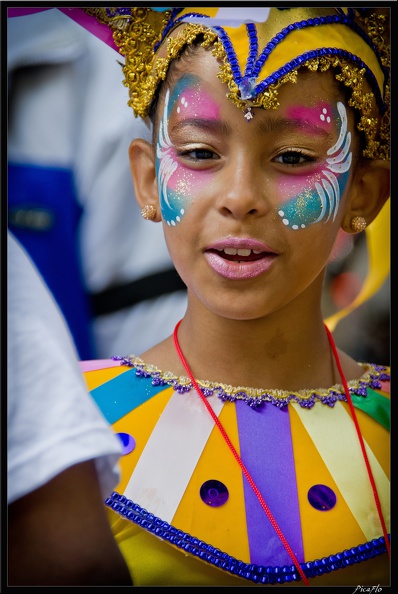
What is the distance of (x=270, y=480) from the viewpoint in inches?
64.3

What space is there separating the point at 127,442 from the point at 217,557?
27 centimetres

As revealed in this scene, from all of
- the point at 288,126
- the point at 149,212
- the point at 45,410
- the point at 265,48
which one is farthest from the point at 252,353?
the point at 45,410

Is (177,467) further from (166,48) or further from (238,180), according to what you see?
(166,48)

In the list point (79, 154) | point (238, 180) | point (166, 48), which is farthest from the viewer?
point (79, 154)

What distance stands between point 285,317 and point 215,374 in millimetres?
178

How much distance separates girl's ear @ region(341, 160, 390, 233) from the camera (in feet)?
5.70

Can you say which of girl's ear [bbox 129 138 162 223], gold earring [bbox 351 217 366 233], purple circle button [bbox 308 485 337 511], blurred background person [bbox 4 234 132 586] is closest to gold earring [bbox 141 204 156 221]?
girl's ear [bbox 129 138 162 223]

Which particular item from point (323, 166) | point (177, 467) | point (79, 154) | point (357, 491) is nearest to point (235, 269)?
point (323, 166)

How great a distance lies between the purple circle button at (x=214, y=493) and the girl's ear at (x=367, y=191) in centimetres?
56

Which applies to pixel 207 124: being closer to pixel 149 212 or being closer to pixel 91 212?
pixel 149 212

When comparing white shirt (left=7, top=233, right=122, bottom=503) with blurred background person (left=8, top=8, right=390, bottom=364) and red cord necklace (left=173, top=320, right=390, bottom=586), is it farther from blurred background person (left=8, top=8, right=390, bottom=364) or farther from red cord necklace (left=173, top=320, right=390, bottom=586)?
blurred background person (left=8, top=8, right=390, bottom=364)

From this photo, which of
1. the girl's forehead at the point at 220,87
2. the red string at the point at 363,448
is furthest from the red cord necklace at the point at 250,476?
the girl's forehead at the point at 220,87

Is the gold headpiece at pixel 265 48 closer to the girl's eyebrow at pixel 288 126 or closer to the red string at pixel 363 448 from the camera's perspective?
the girl's eyebrow at pixel 288 126

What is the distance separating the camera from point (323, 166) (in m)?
1.62
